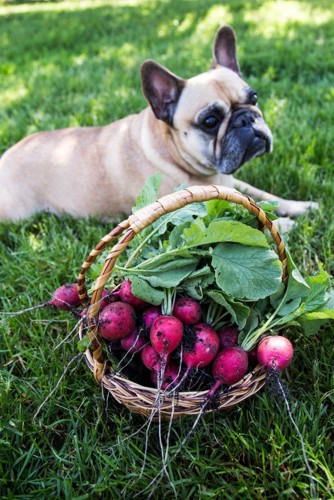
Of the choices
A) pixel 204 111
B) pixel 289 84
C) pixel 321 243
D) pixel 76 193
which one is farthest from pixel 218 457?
pixel 289 84

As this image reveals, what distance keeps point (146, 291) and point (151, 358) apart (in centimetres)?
23

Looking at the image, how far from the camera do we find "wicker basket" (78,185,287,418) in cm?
151

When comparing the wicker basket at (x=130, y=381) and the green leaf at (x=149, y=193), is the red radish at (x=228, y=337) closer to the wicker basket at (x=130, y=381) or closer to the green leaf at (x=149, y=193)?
the wicker basket at (x=130, y=381)

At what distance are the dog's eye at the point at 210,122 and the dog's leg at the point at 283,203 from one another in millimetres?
453

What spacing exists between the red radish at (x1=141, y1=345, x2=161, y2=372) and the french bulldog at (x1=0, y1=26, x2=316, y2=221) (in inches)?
53.2

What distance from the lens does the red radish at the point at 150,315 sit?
1.68 meters

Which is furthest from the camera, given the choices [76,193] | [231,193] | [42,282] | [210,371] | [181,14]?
[181,14]

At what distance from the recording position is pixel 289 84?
455cm

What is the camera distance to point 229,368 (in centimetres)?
155

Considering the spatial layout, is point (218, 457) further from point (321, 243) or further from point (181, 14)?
point (181, 14)

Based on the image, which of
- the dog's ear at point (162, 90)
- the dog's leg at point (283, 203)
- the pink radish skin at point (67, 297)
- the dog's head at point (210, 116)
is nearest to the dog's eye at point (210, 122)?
the dog's head at point (210, 116)

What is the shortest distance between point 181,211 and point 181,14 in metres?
6.97

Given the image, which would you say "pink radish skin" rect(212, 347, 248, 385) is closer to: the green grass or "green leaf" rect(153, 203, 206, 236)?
the green grass

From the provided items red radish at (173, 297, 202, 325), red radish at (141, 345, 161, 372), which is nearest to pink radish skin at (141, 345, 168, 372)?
red radish at (141, 345, 161, 372)
